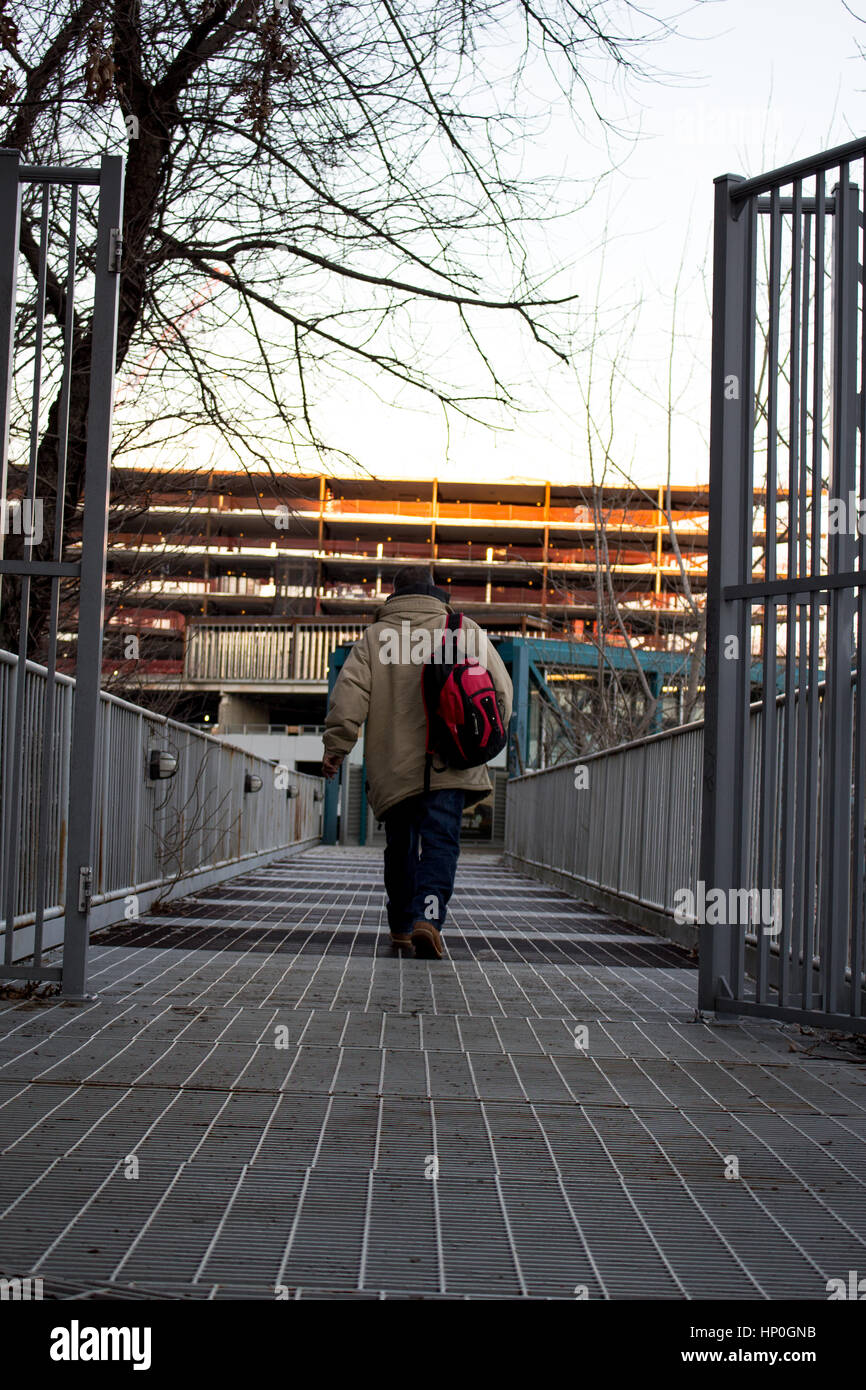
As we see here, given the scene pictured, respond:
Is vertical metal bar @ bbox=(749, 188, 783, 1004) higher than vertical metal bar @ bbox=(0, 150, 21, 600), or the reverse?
vertical metal bar @ bbox=(0, 150, 21, 600)

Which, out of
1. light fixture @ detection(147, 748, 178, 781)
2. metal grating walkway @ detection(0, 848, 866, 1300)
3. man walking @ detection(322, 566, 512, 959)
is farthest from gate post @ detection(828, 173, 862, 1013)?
light fixture @ detection(147, 748, 178, 781)

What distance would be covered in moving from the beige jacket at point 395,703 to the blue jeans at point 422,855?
95mm

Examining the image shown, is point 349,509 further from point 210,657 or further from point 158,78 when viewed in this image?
point 158,78

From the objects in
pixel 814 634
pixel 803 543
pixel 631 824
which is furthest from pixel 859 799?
pixel 631 824

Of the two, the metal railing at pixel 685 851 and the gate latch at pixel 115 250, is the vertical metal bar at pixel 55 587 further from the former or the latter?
the metal railing at pixel 685 851

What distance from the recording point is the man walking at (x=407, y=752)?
7.20 m

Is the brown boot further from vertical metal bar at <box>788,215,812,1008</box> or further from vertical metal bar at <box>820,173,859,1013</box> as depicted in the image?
vertical metal bar at <box>820,173,859,1013</box>

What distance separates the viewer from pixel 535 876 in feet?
57.5

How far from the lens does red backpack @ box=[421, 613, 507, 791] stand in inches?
280

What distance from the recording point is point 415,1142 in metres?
3.39

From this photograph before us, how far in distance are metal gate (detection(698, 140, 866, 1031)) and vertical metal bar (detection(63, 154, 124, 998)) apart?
7.43 ft

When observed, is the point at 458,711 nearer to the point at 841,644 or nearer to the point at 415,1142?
the point at 841,644
